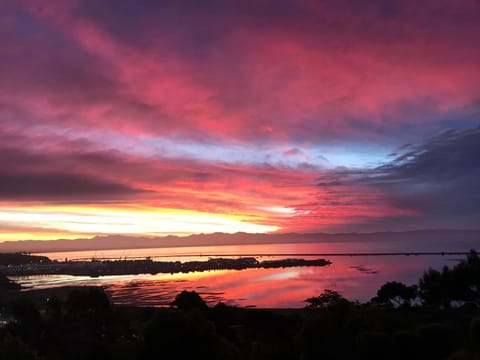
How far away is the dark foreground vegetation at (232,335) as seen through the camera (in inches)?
673

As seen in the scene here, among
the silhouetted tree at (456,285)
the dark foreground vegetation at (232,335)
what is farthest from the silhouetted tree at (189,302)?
the silhouetted tree at (456,285)

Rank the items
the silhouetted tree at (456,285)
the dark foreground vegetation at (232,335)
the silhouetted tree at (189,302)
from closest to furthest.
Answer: the dark foreground vegetation at (232,335) → the silhouetted tree at (189,302) → the silhouetted tree at (456,285)

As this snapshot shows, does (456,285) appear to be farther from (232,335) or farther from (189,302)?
(232,335)

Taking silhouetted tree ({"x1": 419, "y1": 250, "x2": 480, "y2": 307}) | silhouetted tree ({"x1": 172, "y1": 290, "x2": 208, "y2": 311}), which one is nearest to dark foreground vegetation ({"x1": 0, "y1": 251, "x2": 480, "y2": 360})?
silhouetted tree ({"x1": 172, "y1": 290, "x2": 208, "y2": 311})

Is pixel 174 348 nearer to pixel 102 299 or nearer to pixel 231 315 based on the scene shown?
pixel 231 315

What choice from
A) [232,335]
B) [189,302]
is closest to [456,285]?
[189,302]

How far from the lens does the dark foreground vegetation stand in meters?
17.1

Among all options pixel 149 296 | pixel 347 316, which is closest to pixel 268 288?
pixel 149 296

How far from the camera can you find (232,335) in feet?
92.5

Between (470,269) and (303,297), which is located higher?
(470,269)

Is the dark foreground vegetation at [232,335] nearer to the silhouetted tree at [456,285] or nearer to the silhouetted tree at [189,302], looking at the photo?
the silhouetted tree at [189,302]

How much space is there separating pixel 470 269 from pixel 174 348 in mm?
36636

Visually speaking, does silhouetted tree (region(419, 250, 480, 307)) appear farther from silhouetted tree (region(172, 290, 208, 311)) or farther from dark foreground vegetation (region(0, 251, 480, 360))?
silhouetted tree (region(172, 290, 208, 311))

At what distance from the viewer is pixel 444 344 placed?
21078 millimetres
